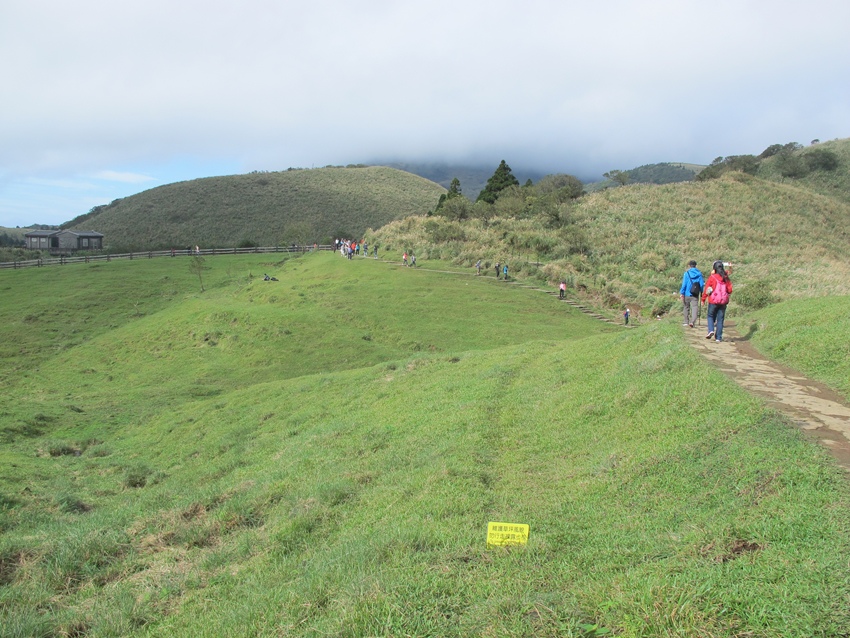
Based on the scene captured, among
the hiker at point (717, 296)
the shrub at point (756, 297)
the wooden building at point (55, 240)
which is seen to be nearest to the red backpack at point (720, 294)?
the hiker at point (717, 296)

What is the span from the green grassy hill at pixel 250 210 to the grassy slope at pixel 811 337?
206 ft

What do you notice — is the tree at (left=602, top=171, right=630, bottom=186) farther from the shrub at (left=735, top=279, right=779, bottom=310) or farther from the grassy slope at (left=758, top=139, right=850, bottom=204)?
the shrub at (left=735, top=279, right=779, bottom=310)

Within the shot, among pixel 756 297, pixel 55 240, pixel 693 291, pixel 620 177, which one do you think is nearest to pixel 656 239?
pixel 756 297

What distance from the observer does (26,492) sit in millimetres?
11602

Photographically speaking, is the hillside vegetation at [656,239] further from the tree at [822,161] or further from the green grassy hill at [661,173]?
the green grassy hill at [661,173]

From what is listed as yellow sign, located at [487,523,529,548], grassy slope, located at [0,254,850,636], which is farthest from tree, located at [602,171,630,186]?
yellow sign, located at [487,523,529,548]

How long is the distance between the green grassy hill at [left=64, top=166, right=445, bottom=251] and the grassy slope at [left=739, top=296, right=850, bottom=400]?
62695 millimetres

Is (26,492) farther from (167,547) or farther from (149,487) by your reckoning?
(167,547)

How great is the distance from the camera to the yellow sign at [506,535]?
18.8ft

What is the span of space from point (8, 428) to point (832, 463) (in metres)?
19.8

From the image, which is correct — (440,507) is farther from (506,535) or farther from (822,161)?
(822,161)

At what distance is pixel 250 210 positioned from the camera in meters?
96.9

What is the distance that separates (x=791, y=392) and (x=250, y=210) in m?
96.3

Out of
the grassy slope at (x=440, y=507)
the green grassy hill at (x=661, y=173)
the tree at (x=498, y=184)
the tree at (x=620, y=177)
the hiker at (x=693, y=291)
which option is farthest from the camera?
the green grassy hill at (x=661, y=173)
